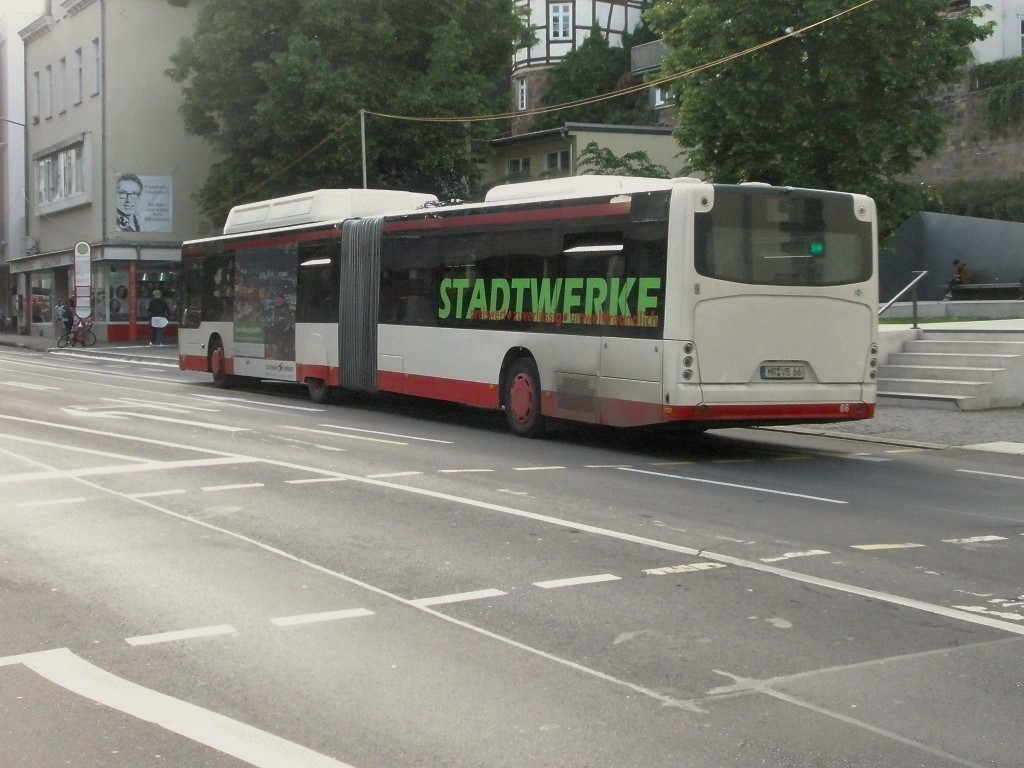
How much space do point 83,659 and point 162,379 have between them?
23.8 metres

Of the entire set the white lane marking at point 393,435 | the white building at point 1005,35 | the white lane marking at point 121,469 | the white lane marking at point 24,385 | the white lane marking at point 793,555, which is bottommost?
the white lane marking at point 793,555

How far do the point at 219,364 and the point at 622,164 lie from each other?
2319cm

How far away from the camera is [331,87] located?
40.7 metres

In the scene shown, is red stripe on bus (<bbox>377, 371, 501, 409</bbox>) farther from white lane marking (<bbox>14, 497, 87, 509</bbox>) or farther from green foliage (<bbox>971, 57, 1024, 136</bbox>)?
green foliage (<bbox>971, 57, 1024, 136</bbox>)

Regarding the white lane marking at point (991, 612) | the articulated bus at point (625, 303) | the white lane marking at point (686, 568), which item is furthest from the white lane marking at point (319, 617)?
the articulated bus at point (625, 303)

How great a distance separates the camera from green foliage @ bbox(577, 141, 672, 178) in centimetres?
4567

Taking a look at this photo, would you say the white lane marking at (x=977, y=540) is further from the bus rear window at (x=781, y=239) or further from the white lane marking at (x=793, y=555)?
the bus rear window at (x=781, y=239)

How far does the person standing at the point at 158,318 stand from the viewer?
4875 centimetres

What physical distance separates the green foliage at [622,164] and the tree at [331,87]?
416 centimetres

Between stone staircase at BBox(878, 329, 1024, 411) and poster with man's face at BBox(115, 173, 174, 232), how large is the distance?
3686 cm

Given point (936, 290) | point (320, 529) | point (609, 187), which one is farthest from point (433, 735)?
point (936, 290)

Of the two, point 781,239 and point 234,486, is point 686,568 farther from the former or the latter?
point 781,239

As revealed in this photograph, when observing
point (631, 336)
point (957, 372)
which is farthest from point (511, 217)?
point (957, 372)

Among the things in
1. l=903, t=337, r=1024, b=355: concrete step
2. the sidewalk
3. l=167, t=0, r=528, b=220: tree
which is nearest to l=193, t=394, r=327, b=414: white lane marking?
the sidewalk
